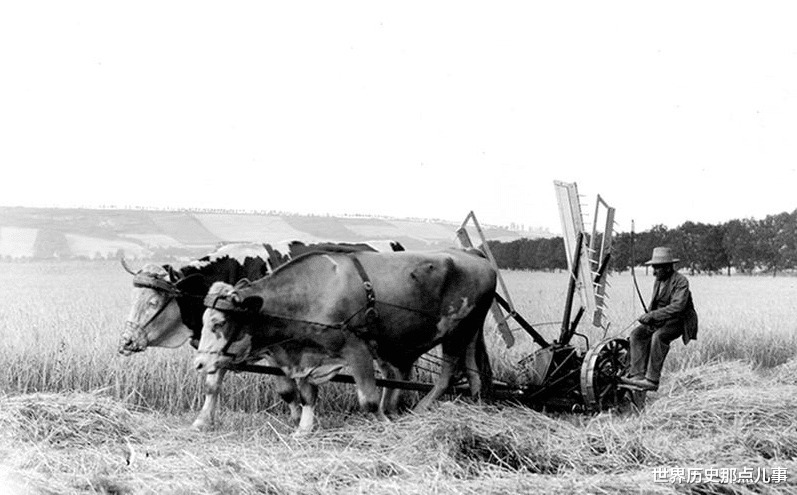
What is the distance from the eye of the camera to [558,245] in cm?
1197

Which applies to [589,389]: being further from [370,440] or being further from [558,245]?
[558,245]

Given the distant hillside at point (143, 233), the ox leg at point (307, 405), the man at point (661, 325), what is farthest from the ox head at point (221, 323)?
the man at point (661, 325)

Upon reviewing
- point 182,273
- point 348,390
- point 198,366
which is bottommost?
point 348,390

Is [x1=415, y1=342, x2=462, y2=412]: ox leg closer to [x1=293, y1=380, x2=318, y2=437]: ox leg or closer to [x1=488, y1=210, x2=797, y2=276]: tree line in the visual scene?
[x1=293, y1=380, x2=318, y2=437]: ox leg

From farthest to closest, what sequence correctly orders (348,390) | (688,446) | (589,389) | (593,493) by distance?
(348,390) < (589,389) < (688,446) < (593,493)

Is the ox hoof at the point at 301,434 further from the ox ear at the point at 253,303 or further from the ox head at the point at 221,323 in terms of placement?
the ox ear at the point at 253,303

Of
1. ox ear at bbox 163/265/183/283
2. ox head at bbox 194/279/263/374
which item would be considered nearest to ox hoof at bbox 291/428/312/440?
ox head at bbox 194/279/263/374

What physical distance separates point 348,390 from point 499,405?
5.63ft

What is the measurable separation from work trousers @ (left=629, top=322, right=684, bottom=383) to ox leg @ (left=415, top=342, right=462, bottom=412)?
150cm

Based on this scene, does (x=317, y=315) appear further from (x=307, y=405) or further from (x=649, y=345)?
(x=649, y=345)

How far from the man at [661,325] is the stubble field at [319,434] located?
0.35 m

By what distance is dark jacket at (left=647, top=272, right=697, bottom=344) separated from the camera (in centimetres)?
677

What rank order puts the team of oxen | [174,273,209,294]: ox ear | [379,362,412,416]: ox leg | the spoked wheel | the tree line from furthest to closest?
the tree line → [379,362,412,416]: ox leg → [174,273,209,294]: ox ear → the spoked wheel → the team of oxen

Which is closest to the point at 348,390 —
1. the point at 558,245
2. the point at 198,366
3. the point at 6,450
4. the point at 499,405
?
the point at 499,405
